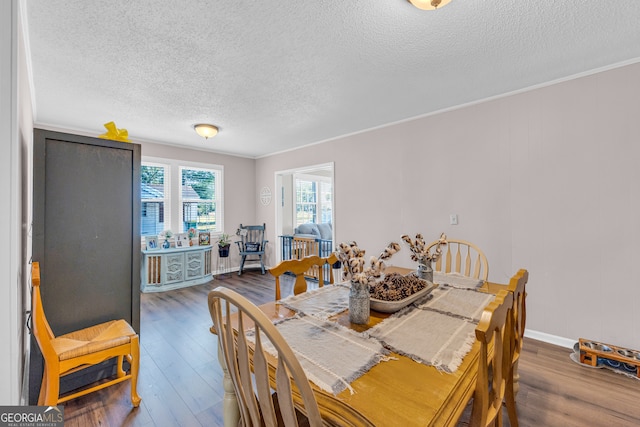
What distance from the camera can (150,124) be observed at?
360 cm

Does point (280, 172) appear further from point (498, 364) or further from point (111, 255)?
point (498, 364)

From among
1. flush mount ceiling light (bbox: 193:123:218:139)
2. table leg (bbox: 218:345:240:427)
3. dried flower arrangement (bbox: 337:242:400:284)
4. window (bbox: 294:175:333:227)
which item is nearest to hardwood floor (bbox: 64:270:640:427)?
table leg (bbox: 218:345:240:427)

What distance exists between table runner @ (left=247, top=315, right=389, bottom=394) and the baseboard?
8.09ft

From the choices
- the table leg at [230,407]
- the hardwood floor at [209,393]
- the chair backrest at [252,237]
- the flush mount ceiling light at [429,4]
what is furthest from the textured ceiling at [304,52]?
the chair backrest at [252,237]

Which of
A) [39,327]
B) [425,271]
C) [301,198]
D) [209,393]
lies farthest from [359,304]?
[301,198]

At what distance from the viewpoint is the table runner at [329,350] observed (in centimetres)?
85

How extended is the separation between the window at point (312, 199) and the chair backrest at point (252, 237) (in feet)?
3.16

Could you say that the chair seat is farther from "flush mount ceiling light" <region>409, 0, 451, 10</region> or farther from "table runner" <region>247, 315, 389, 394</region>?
"flush mount ceiling light" <region>409, 0, 451, 10</region>

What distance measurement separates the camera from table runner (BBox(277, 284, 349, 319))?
137 cm

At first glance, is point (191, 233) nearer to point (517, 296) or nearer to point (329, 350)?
point (329, 350)

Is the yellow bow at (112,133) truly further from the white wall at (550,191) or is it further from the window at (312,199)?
the window at (312,199)

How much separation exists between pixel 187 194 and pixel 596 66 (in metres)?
5.52

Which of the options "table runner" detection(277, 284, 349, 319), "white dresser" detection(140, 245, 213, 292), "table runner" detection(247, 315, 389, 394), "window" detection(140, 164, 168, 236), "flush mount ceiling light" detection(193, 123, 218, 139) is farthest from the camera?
"window" detection(140, 164, 168, 236)
